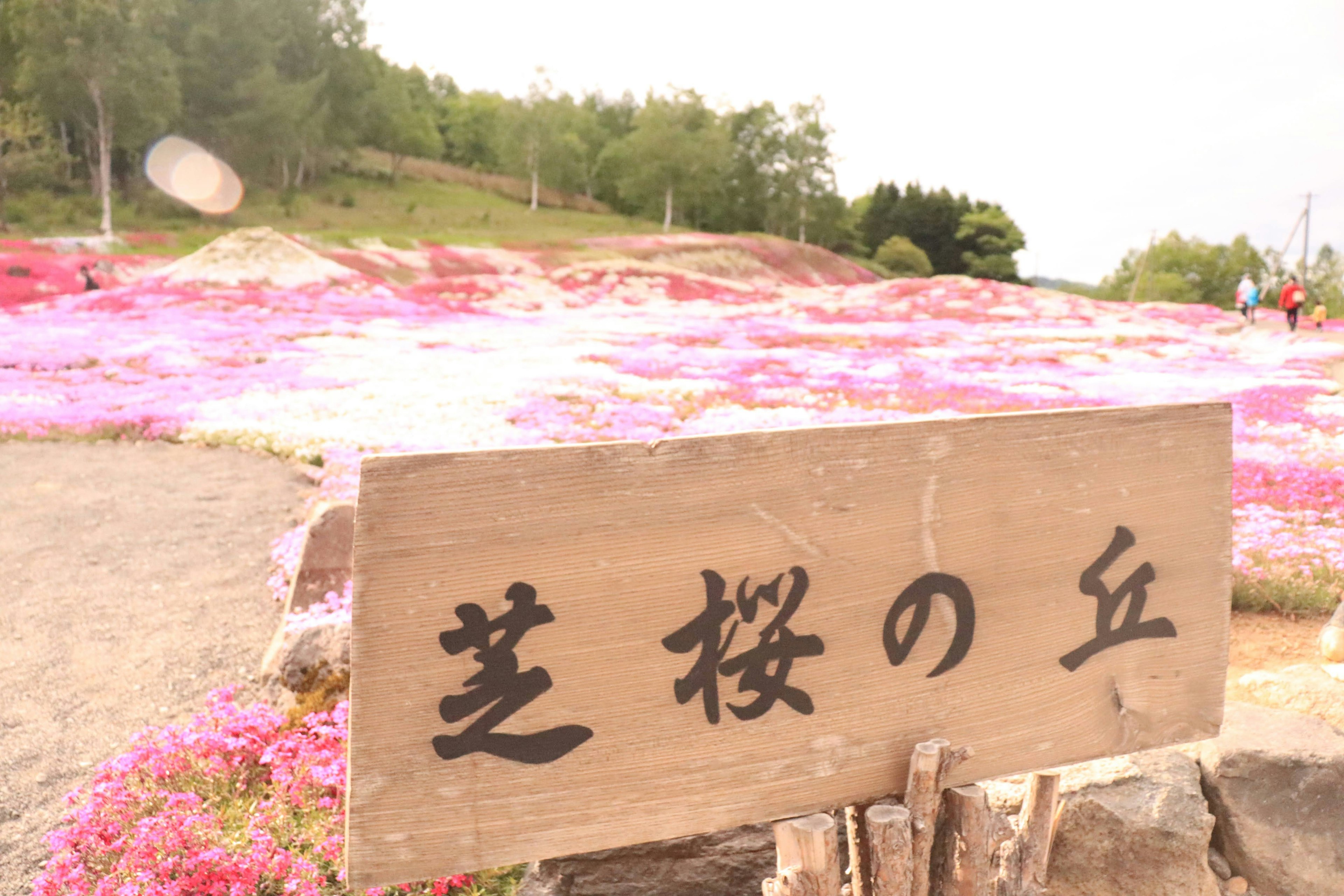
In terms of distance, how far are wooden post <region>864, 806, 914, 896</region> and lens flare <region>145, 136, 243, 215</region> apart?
50903 millimetres

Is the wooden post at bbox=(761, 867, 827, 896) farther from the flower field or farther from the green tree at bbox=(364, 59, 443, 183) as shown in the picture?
the green tree at bbox=(364, 59, 443, 183)

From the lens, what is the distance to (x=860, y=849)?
2199mm

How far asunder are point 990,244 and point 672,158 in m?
26.7

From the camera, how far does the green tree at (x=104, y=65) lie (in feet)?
118

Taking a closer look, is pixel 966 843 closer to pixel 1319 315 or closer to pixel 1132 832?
pixel 1132 832

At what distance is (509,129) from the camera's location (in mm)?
59594

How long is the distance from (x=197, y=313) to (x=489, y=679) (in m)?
21.1

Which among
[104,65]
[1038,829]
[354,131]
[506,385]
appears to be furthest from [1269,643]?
[354,131]

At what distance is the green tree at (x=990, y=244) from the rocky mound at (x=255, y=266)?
5092 centimetres

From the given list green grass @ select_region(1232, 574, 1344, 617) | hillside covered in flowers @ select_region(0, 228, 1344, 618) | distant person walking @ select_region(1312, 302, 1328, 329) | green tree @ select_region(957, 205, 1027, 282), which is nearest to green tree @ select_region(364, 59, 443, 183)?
hillside covered in flowers @ select_region(0, 228, 1344, 618)

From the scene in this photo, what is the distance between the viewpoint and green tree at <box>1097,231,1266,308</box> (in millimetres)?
73188

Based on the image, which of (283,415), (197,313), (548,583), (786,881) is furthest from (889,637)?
(197,313)

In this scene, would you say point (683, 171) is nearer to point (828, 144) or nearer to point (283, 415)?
point (828, 144)

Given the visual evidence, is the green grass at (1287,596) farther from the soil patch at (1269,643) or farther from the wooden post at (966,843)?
the wooden post at (966,843)
